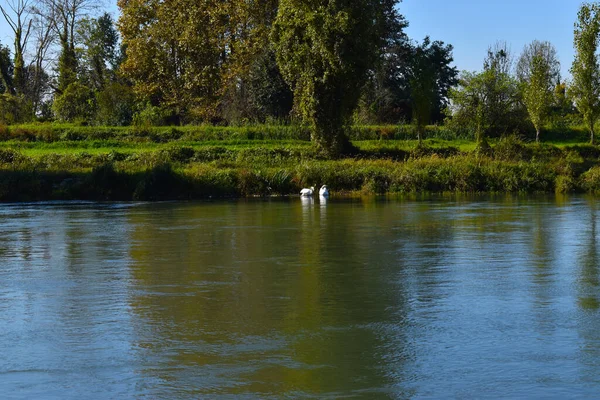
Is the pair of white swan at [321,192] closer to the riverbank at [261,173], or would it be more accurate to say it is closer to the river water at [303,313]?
the riverbank at [261,173]

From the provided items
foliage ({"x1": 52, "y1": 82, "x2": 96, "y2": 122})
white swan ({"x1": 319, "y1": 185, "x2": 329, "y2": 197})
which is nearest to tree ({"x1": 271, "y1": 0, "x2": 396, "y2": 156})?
white swan ({"x1": 319, "y1": 185, "x2": 329, "y2": 197})

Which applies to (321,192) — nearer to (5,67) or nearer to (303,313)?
(303,313)

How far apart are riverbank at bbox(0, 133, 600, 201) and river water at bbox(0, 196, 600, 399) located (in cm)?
1384

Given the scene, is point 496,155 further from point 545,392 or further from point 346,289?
point 545,392

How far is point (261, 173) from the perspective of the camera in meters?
35.1

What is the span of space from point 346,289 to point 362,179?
23379mm

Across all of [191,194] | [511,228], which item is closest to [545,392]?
[511,228]

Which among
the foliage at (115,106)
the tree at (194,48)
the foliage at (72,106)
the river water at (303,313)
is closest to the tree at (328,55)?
the tree at (194,48)

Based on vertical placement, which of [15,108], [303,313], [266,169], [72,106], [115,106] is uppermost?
[72,106]

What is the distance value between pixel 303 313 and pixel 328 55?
29.4 m

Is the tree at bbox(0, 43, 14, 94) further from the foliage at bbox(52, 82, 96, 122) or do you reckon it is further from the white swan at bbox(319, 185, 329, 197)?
the white swan at bbox(319, 185, 329, 197)

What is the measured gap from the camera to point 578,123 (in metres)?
52.9

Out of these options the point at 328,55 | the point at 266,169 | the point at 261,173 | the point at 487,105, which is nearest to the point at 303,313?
the point at 261,173

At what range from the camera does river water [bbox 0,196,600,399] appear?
773 centimetres
